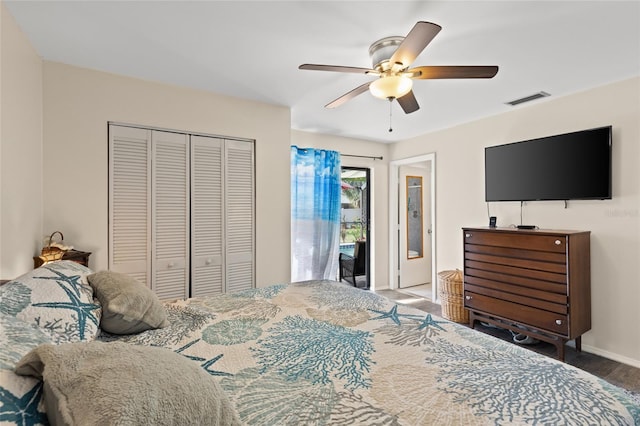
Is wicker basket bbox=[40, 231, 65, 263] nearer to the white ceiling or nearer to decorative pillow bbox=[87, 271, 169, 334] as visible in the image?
decorative pillow bbox=[87, 271, 169, 334]

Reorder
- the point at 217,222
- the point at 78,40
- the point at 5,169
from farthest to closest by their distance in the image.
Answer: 1. the point at 217,222
2. the point at 78,40
3. the point at 5,169

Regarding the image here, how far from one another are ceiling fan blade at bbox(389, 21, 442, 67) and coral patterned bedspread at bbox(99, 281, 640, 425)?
1.48 metres

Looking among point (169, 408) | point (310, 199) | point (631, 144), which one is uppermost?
point (631, 144)

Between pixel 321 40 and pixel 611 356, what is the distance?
3629 mm

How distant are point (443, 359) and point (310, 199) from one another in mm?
3350

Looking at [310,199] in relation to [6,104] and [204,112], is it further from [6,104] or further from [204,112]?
[6,104]

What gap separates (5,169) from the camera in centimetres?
180

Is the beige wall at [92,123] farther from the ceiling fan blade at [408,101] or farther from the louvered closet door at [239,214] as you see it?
the ceiling fan blade at [408,101]

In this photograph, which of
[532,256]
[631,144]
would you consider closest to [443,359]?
[532,256]

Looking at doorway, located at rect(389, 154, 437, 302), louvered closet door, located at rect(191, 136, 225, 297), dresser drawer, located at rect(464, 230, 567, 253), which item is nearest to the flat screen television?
dresser drawer, located at rect(464, 230, 567, 253)

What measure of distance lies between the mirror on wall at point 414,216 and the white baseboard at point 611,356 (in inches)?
105

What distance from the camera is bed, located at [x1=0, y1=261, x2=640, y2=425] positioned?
913mm

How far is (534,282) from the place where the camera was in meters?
2.91

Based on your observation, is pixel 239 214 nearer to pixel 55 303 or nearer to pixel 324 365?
pixel 55 303
